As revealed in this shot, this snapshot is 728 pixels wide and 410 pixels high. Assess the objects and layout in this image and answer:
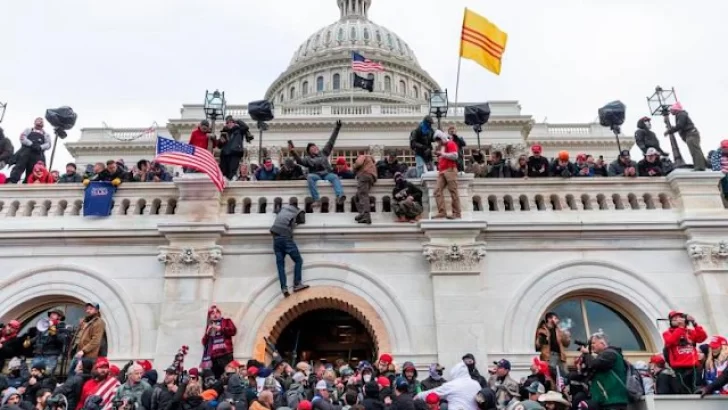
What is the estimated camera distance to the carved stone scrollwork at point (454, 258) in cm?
1223

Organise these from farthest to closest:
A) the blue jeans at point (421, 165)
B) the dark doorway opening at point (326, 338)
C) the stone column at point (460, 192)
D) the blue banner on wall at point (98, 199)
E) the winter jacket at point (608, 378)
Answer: the blue jeans at point (421, 165) < the dark doorway opening at point (326, 338) < the blue banner on wall at point (98, 199) < the stone column at point (460, 192) < the winter jacket at point (608, 378)

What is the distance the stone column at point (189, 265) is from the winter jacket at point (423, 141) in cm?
508

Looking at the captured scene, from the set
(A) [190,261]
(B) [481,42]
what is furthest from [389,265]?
(B) [481,42]

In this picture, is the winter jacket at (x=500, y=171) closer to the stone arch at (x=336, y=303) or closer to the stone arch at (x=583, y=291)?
the stone arch at (x=583, y=291)

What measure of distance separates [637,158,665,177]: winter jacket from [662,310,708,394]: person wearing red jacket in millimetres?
5794

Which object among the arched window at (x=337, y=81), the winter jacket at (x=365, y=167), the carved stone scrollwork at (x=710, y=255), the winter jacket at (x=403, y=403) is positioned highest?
the arched window at (x=337, y=81)

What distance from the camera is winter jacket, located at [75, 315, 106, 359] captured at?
432 inches

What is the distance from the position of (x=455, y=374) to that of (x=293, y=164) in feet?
22.0

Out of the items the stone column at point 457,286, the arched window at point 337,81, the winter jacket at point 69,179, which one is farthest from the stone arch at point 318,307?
the arched window at point 337,81

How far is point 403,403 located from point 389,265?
4.57 metres

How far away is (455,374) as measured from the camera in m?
9.84

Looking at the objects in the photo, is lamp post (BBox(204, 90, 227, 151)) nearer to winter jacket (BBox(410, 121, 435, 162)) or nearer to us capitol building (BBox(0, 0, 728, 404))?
us capitol building (BBox(0, 0, 728, 404))

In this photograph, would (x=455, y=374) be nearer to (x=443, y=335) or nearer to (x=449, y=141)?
(x=443, y=335)

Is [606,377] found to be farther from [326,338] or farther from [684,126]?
[684,126]
